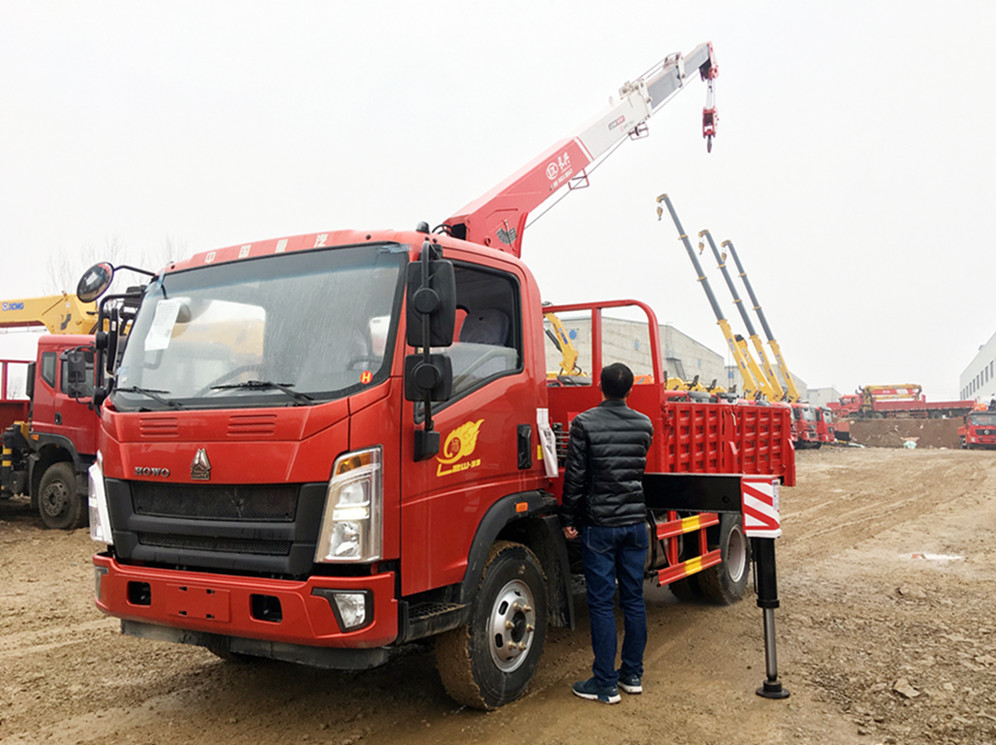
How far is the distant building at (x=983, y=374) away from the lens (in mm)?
74200

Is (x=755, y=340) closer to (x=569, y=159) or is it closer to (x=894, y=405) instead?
(x=894, y=405)

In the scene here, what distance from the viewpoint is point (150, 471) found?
379cm

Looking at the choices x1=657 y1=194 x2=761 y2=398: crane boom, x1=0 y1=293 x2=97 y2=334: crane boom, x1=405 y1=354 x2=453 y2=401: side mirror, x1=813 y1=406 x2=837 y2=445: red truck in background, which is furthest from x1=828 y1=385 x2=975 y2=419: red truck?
x1=405 y1=354 x2=453 y2=401: side mirror

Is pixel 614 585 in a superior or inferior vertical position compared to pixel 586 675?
superior

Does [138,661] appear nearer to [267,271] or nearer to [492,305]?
[267,271]

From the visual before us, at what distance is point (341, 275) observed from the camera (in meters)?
3.84

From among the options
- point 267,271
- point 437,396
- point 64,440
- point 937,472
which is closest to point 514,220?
point 267,271

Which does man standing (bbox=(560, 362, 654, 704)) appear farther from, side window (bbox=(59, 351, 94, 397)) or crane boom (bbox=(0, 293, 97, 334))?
crane boom (bbox=(0, 293, 97, 334))

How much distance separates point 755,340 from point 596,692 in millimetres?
32042

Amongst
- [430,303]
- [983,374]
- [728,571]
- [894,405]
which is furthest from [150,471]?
[983,374]

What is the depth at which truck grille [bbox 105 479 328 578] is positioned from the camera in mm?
3400

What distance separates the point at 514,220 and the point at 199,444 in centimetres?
529

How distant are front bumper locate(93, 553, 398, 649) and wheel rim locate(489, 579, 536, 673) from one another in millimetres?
849

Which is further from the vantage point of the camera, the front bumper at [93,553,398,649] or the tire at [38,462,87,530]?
the tire at [38,462,87,530]
